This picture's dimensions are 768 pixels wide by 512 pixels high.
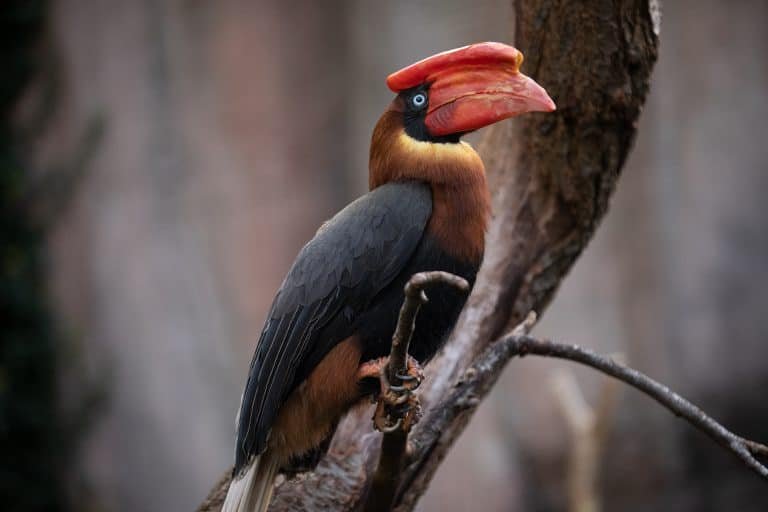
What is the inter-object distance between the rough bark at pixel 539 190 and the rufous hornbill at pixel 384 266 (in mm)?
215

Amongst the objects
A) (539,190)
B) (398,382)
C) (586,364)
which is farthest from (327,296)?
(539,190)

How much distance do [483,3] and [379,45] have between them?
569 mm

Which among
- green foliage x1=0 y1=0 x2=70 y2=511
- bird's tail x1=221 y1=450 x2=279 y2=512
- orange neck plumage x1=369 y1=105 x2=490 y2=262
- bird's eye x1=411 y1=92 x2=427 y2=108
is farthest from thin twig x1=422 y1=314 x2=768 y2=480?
green foliage x1=0 y1=0 x2=70 y2=511

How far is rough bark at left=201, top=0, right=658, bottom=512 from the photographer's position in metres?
2.18

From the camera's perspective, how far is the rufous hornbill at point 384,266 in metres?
2.04

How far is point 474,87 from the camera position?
79.8 inches

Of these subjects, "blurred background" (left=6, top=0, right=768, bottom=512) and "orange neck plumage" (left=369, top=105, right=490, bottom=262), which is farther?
"blurred background" (left=6, top=0, right=768, bottom=512)

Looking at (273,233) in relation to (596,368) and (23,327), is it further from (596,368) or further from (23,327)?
(596,368)

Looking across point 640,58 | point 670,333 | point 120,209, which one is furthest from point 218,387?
point 640,58

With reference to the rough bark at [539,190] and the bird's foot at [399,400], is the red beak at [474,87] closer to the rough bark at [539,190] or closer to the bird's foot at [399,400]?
the rough bark at [539,190]

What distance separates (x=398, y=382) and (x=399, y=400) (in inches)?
1.4

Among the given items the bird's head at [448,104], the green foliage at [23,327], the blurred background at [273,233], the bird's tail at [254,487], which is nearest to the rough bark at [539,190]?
the bird's tail at [254,487]

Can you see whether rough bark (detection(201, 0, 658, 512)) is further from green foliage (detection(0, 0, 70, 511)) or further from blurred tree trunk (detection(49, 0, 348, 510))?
green foliage (detection(0, 0, 70, 511))

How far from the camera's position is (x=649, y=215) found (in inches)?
195
